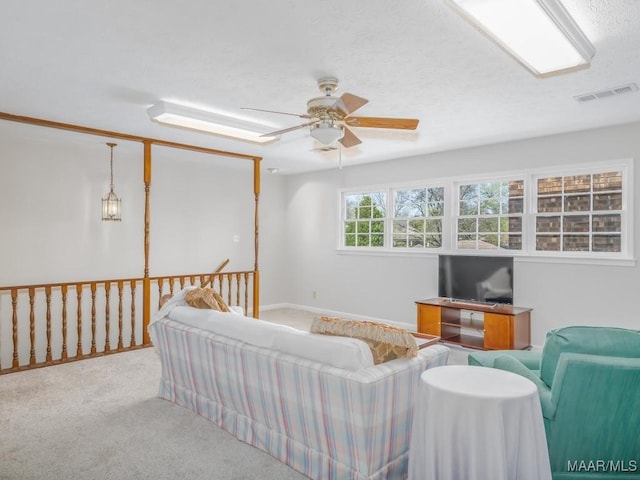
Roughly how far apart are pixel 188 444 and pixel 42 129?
3.95 m

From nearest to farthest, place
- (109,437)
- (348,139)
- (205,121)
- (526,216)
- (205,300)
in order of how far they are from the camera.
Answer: (109,437) < (205,300) < (348,139) < (205,121) < (526,216)

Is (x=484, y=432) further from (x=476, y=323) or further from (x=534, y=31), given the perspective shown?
(x=476, y=323)

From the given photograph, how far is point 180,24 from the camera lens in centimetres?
242

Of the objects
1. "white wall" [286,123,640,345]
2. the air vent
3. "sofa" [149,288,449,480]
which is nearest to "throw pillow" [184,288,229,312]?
"sofa" [149,288,449,480]

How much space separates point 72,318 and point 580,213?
6.41 meters

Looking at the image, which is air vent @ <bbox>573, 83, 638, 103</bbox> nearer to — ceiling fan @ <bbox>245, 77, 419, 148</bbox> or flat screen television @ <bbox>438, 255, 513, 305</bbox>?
ceiling fan @ <bbox>245, 77, 419, 148</bbox>

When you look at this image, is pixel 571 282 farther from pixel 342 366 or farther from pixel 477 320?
pixel 342 366

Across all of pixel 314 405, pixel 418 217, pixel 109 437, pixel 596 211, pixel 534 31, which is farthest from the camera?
pixel 418 217

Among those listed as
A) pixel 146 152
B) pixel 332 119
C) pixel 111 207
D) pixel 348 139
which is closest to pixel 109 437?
pixel 332 119

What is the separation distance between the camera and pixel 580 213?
4.79 metres

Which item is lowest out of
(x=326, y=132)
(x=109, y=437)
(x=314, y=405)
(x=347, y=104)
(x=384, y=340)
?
(x=109, y=437)

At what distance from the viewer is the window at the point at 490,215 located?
5.29 metres

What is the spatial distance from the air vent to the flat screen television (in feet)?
6.65
